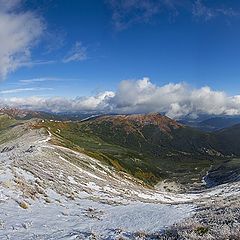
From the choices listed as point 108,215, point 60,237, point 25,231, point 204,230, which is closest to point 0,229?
point 25,231

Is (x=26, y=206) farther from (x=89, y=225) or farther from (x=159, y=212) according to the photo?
(x=159, y=212)

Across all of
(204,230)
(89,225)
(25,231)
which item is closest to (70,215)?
(89,225)

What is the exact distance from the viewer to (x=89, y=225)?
22.5 meters

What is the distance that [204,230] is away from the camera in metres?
16.7

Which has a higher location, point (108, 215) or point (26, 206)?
point (26, 206)

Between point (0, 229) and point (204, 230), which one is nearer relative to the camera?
point (204, 230)

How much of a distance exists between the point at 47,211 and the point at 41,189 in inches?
404

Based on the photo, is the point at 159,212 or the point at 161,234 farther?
the point at 159,212

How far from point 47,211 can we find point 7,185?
→ 24.2 ft

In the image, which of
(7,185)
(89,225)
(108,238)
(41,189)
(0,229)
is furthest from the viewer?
(41,189)

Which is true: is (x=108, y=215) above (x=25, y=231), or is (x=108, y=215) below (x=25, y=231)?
below

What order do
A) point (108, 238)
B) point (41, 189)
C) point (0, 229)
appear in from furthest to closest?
point (41, 189) → point (0, 229) → point (108, 238)

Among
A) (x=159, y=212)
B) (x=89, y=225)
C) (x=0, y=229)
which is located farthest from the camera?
(x=159, y=212)

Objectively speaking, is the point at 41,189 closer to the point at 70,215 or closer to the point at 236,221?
the point at 70,215
